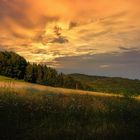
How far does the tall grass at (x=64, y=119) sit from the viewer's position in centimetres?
891

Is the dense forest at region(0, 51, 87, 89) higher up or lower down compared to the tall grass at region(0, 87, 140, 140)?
higher up

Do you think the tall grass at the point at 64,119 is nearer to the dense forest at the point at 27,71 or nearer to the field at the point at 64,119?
the field at the point at 64,119

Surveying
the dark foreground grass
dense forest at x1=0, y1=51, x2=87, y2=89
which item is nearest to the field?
the dark foreground grass

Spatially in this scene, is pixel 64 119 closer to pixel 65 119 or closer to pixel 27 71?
pixel 65 119

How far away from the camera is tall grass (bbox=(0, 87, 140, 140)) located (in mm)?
8906

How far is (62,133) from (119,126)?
2.15 m

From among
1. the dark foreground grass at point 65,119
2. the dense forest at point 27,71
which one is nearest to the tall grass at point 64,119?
the dark foreground grass at point 65,119

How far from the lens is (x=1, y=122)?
9461mm

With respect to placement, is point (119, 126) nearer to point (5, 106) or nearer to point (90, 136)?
point (90, 136)

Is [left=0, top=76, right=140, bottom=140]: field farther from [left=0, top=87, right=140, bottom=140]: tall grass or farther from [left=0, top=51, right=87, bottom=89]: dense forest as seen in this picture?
[left=0, top=51, right=87, bottom=89]: dense forest

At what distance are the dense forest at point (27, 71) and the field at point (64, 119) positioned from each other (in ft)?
301

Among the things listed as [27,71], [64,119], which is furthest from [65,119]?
[27,71]

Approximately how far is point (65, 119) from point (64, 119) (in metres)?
0.03

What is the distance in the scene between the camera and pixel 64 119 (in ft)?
34.1
